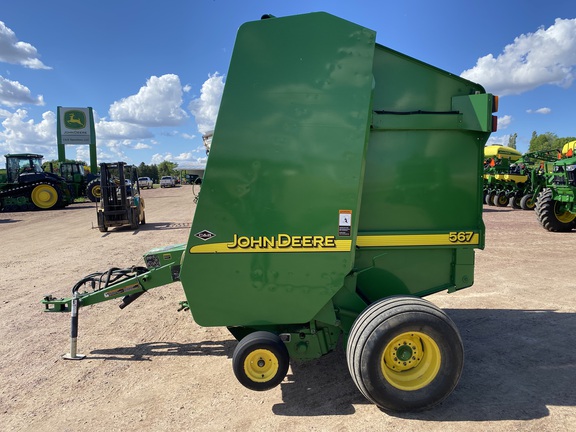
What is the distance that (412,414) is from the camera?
2855mm

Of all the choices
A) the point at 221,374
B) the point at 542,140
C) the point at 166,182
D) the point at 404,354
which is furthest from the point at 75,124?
the point at 542,140

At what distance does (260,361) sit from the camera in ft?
9.62

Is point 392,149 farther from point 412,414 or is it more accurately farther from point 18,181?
point 18,181

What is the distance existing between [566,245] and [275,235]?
9812 millimetres

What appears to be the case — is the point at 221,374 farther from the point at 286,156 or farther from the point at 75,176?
the point at 75,176

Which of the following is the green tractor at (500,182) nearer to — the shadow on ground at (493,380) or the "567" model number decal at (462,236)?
the shadow on ground at (493,380)

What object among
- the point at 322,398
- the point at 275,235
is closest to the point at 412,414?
the point at 322,398

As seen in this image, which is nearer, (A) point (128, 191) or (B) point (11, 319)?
(B) point (11, 319)

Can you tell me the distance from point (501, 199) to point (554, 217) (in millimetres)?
9145

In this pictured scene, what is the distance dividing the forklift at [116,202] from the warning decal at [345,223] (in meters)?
11.1

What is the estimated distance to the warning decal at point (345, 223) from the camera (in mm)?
2918

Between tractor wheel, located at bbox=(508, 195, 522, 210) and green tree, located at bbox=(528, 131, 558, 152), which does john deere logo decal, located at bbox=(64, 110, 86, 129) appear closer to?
tractor wheel, located at bbox=(508, 195, 522, 210)

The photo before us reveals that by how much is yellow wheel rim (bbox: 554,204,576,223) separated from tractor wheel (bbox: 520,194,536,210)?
22.8 feet

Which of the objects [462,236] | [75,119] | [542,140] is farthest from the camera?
[542,140]
